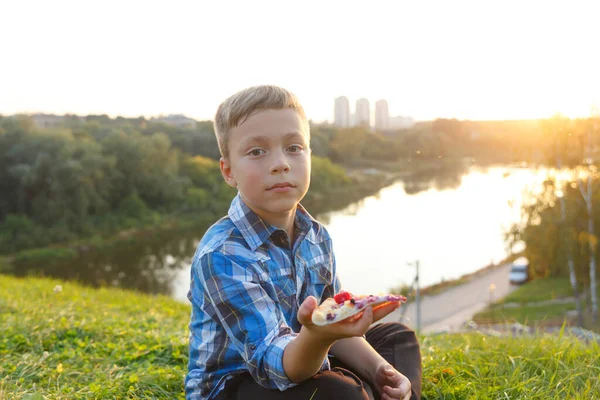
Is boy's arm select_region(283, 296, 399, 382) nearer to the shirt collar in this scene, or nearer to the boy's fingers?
the boy's fingers

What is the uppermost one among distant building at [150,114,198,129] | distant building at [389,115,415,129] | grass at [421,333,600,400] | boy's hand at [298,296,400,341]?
distant building at [150,114,198,129]

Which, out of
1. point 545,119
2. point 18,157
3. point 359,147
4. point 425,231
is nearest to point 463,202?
point 425,231

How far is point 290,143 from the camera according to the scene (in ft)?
4.78

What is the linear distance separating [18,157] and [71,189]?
7.76 ft

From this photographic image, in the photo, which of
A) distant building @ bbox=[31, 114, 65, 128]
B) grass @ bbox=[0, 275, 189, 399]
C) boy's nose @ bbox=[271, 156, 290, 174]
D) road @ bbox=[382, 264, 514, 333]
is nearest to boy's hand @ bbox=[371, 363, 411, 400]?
boy's nose @ bbox=[271, 156, 290, 174]

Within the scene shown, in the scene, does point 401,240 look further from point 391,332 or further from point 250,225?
point 250,225

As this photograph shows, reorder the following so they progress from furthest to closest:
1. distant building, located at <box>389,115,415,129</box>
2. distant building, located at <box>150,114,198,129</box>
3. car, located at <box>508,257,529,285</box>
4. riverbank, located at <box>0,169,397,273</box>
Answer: distant building, located at <box>150,114,198,129</box>
riverbank, located at <box>0,169,397,273</box>
car, located at <box>508,257,529,285</box>
distant building, located at <box>389,115,415,129</box>

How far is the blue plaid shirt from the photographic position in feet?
4.30

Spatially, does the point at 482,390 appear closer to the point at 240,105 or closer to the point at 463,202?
the point at 240,105

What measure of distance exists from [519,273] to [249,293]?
1607 cm

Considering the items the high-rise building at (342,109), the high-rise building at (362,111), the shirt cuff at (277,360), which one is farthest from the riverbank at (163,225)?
the shirt cuff at (277,360)

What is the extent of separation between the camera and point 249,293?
134 cm

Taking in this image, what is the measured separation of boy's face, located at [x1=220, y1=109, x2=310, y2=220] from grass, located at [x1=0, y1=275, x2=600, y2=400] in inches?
20.8

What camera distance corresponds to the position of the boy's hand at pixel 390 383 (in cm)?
146
